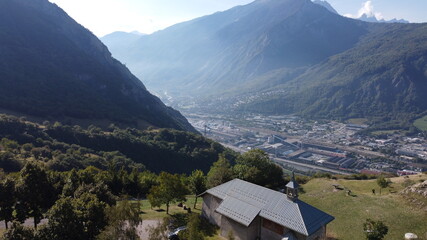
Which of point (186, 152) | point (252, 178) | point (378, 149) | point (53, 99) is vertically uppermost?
point (53, 99)

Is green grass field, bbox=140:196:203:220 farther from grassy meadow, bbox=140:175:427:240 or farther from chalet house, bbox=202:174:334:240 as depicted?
chalet house, bbox=202:174:334:240

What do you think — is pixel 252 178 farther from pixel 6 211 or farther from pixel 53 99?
pixel 53 99

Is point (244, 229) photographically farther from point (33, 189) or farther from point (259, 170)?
point (33, 189)

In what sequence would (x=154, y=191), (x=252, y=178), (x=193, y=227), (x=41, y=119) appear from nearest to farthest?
1. (x=193, y=227)
2. (x=154, y=191)
3. (x=252, y=178)
4. (x=41, y=119)

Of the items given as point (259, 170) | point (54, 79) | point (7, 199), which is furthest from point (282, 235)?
point (54, 79)

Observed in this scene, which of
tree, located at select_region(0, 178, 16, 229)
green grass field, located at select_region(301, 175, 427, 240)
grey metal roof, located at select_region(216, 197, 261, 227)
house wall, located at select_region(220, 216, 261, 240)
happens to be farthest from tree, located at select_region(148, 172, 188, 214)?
green grass field, located at select_region(301, 175, 427, 240)

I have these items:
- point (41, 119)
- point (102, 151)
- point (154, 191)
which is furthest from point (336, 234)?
point (41, 119)
